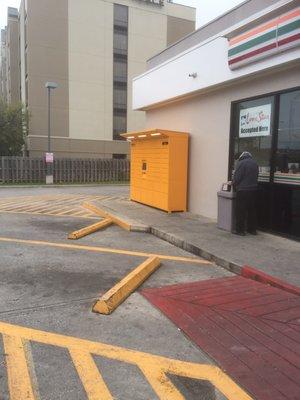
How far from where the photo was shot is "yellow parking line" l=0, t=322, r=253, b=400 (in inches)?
127

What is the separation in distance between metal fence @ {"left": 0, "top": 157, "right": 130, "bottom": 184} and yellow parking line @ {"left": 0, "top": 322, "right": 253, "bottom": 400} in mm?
22462

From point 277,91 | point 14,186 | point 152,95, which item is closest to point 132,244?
point 277,91

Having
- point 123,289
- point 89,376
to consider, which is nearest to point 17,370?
point 89,376

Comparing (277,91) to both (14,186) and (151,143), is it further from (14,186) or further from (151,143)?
(14,186)

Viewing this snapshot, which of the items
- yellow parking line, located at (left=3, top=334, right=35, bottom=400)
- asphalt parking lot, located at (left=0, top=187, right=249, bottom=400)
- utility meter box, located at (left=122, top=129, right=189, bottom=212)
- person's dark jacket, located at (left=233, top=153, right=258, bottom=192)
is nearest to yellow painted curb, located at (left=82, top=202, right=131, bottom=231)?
utility meter box, located at (left=122, top=129, right=189, bottom=212)

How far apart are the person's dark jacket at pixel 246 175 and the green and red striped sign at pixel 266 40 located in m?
2.01

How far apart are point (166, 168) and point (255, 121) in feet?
10.2

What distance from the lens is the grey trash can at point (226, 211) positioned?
8.71m

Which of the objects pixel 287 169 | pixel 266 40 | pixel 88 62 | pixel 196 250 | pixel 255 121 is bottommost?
pixel 196 250

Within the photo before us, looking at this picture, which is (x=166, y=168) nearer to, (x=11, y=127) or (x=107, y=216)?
(x=107, y=216)

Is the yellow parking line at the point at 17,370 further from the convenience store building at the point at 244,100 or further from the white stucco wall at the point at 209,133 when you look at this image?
the white stucco wall at the point at 209,133

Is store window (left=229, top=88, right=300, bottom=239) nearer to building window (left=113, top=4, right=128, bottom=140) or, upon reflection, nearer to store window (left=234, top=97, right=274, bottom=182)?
store window (left=234, top=97, right=274, bottom=182)

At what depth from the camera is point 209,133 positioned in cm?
1085

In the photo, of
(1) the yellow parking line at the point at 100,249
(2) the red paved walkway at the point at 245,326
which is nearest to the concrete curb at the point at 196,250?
(1) the yellow parking line at the point at 100,249
